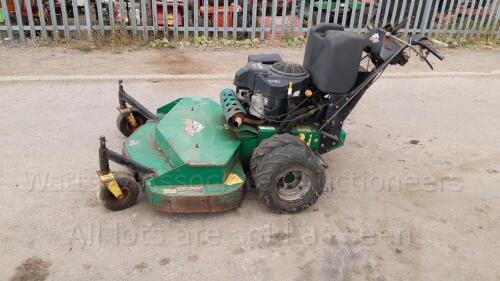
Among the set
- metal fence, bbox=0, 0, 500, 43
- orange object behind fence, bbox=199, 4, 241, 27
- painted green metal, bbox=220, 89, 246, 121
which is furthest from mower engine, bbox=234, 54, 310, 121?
orange object behind fence, bbox=199, 4, 241, 27

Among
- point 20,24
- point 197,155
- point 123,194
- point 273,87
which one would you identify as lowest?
point 123,194

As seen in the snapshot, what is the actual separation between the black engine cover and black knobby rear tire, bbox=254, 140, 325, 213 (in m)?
0.46

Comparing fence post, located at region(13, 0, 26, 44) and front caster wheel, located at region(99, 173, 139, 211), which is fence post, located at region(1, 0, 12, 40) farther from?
front caster wheel, located at region(99, 173, 139, 211)

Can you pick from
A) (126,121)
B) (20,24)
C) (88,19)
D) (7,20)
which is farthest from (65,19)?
(126,121)

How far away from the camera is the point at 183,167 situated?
3.29 metres

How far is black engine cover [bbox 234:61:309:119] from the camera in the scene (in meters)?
3.70

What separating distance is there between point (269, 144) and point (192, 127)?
2.23ft

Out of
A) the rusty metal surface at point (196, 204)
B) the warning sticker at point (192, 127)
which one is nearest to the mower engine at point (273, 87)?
the warning sticker at point (192, 127)

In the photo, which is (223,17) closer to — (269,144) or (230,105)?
(230,105)

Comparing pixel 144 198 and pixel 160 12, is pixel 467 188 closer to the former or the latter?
Answer: pixel 144 198

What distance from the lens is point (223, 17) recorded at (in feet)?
28.0

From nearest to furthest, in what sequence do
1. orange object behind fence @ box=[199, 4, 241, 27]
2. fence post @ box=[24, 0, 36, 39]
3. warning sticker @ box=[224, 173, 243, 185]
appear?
warning sticker @ box=[224, 173, 243, 185] → fence post @ box=[24, 0, 36, 39] → orange object behind fence @ box=[199, 4, 241, 27]

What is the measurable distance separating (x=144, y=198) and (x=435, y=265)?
224 cm

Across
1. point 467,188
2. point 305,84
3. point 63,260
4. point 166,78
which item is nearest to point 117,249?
point 63,260
